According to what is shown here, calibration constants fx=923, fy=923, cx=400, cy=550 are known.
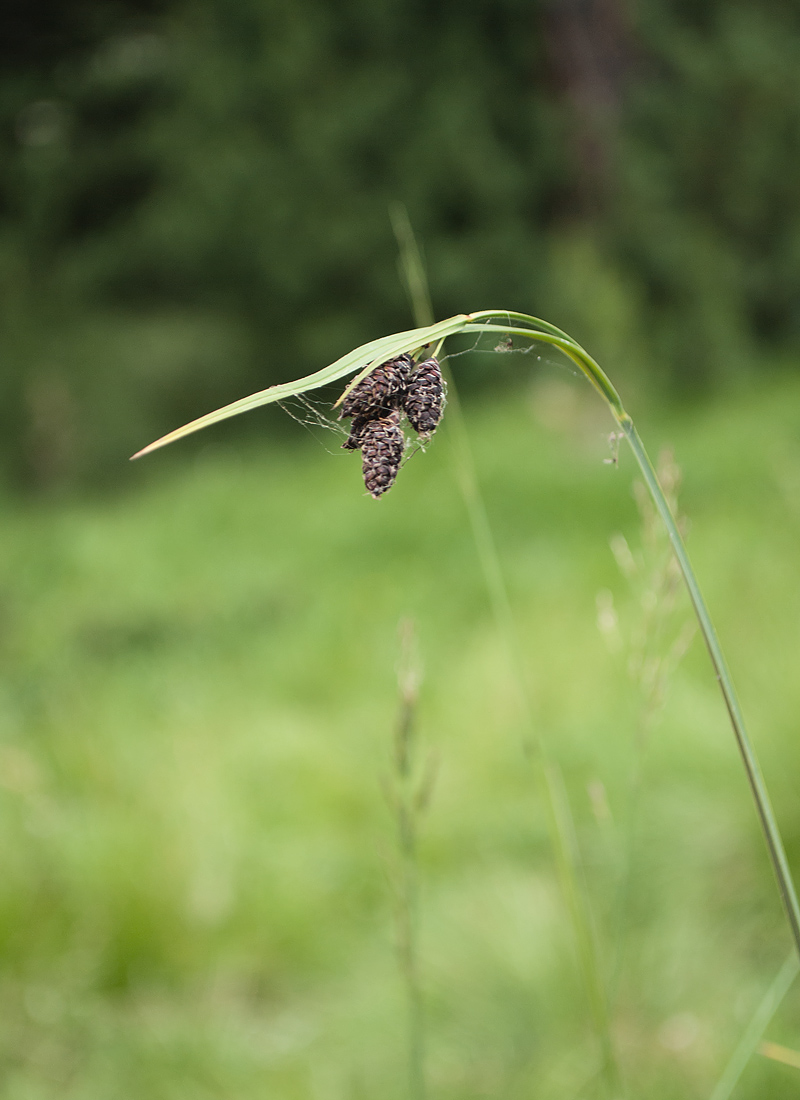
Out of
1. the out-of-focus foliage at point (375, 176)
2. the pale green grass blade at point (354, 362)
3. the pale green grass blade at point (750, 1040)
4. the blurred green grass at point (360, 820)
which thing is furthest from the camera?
the out-of-focus foliage at point (375, 176)

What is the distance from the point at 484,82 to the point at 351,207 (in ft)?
3.85

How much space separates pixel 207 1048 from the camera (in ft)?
4.65

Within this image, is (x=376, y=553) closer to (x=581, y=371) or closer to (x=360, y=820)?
(x=360, y=820)

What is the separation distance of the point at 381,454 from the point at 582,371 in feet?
0.34

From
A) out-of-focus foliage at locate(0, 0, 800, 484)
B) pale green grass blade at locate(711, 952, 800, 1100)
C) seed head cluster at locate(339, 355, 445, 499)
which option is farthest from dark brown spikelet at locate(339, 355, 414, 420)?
out-of-focus foliage at locate(0, 0, 800, 484)

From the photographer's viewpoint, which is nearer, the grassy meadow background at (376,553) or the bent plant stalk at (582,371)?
the bent plant stalk at (582,371)

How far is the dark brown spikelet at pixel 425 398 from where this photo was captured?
1.29 feet

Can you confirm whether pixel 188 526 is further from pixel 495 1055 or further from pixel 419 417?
pixel 419 417

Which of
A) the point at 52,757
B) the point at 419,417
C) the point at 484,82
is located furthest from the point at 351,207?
the point at 419,417

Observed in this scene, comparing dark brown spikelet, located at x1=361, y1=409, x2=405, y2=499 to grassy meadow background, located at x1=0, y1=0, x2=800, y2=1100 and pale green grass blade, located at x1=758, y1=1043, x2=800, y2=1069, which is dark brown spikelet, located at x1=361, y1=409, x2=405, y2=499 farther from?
pale green grass blade, located at x1=758, y1=1043, x2=800, y2=1069

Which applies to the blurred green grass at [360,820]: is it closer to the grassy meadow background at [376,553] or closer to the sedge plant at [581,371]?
the grassy meadow background at [376,553]

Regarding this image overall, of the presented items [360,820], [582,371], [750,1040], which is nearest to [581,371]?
[582,371]

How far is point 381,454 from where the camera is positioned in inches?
15.0

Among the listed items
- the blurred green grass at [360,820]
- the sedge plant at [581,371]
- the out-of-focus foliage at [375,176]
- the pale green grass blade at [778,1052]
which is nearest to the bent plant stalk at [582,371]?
the sedge plant at [581,371]
